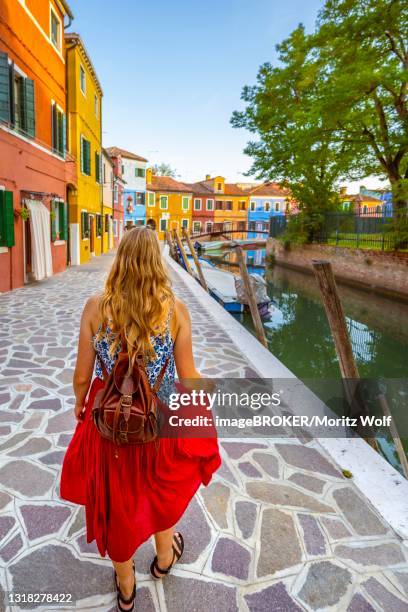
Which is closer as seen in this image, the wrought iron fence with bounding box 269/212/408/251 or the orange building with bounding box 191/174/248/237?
the wrought iron fence with bounding box 269/212/408/251

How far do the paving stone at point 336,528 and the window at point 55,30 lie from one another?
1438cm

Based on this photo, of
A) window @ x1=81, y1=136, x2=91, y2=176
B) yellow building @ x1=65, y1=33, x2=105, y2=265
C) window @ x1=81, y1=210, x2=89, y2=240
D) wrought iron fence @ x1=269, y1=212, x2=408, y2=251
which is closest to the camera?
yellow building @ x1=65, y1=33, x2=105, y2=265

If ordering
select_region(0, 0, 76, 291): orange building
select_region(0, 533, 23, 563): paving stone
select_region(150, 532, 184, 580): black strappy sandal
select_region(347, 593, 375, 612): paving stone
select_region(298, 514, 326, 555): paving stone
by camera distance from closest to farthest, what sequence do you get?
1. select_region(347, 593, 375, 612): paving stone
2. select_region(150, 532, 184, 580): black strappy sandal
3. select_region(0, 533, 23, 563): paving stone
4. select_region(298, 514, 326, 555): paving stone
5. select_region(0, 0, 76, 291): orange building

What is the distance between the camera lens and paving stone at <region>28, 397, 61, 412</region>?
12.2 ft

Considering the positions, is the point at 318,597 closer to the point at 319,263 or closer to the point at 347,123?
the point at 319,263

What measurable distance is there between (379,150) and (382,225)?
3.25 m

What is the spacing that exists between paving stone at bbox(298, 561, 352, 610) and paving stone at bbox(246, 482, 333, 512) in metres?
0.44

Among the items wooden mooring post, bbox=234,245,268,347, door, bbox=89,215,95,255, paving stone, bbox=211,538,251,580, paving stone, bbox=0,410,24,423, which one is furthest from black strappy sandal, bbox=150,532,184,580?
door, bbox=89,215,95,255

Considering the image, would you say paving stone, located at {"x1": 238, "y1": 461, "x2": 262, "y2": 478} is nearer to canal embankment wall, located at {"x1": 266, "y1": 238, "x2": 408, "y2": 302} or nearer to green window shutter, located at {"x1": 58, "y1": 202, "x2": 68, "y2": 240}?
canal embankment wall, located at {"x1": 266, "y1": 238, "x2": 408, "y2": 302}

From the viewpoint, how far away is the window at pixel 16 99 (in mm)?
8195

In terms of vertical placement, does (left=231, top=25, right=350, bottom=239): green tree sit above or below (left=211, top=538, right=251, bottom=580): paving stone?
above

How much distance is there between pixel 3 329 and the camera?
6.32 m

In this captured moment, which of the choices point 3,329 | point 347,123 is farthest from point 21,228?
point 347,123

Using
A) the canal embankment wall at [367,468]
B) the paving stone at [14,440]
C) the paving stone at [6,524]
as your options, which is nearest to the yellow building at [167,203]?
the canal embankment wall at [367,468]
